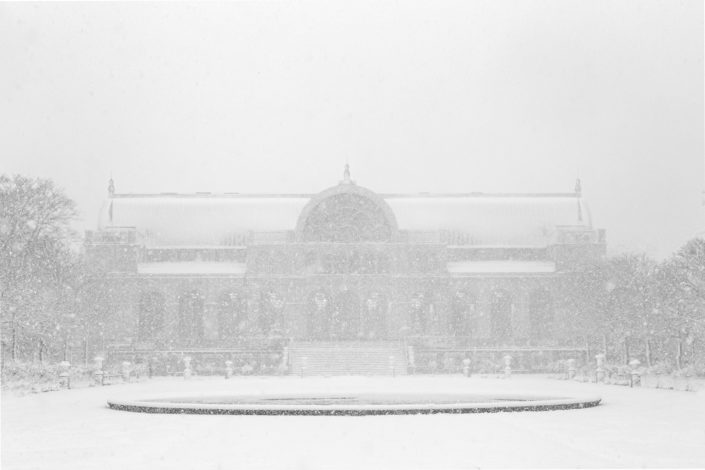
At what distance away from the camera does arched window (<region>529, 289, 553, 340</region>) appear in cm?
5691

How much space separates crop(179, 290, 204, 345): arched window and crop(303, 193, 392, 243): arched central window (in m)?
7.08

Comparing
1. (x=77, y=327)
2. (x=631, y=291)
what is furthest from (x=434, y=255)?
(x=77, y=327)

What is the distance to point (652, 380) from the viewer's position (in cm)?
3164

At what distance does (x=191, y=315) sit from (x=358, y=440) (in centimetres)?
4447

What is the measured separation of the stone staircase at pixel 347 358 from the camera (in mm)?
46094

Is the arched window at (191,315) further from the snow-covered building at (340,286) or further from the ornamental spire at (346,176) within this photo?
the ornamental spire at (346,176)

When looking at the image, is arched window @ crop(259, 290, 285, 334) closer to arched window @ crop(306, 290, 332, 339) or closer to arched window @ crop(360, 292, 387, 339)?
arched window @ crop(306, 290, 332, 339)

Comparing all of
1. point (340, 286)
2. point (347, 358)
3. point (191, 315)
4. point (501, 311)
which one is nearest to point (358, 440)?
point (347, 358)

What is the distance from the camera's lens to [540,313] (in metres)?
57.2

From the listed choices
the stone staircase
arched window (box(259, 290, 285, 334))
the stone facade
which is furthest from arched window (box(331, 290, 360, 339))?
the stone staircase

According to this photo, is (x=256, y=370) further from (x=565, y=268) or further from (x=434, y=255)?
(x=565, y=268)

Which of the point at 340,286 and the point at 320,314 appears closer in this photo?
the point at 340,286

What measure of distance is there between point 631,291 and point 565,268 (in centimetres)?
1126

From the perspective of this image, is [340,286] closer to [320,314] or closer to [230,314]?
[320,314]
